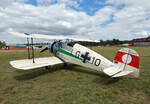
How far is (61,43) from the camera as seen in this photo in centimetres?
731

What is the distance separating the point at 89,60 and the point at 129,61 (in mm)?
1980

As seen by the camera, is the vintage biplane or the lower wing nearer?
the lower wing

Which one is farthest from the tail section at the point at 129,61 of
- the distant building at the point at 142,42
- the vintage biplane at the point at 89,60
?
the distant building at the point at 142,42

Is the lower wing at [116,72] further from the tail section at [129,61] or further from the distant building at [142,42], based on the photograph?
the distant building at [142,42]

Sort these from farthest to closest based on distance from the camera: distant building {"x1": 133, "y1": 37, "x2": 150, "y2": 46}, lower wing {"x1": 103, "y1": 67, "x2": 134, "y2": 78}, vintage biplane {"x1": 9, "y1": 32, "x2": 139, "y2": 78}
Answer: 1. distant building {"x1": 133, "y1": 37, "x2": 150, "y2": 46}
2. vintage biplane {"x1": 9, "y1": 32, "x2": 139, "y2": 78}
3. lower wing {"x1": 103, "y1": 67, "x2": 134, "y2": 78}

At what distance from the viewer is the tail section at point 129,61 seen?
13.0 feet

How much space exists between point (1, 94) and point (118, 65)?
4678mm

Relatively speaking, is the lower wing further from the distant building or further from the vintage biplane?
the distant building

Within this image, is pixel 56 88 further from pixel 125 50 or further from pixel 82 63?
pixel 125 50

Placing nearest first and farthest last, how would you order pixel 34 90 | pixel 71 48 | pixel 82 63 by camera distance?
1. pixel 34 90
2. pixel 82 63
3. pixel 71 48

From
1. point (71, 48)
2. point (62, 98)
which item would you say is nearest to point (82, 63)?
point (71, 48)

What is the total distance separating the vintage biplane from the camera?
4043 mm

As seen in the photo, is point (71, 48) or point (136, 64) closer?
point (136, 64)

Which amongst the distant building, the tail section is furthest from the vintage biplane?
the distant building
